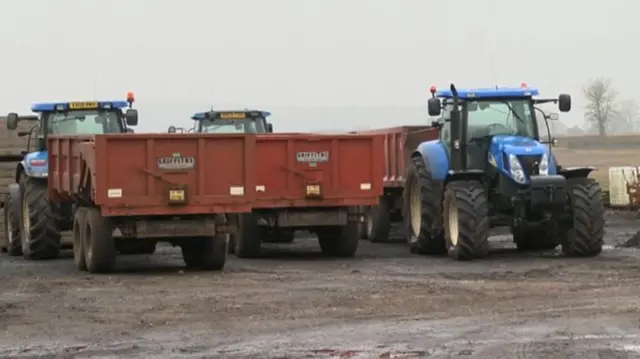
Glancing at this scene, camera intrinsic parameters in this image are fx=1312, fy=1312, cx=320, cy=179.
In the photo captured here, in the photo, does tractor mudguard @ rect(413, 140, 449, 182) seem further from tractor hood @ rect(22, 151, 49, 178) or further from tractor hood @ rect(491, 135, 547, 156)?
tractor hood @ rect(22, 151, 49, 178)

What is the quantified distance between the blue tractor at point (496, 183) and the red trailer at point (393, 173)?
2725mm

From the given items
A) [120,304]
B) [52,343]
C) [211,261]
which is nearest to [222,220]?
[211,261]

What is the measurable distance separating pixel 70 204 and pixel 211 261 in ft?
11.9

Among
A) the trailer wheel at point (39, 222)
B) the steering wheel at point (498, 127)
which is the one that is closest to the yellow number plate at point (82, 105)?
the trailer wheel at point (39, 222)

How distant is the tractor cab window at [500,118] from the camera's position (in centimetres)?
1984

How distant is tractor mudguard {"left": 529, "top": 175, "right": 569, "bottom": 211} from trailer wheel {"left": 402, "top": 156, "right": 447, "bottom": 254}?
214 cm

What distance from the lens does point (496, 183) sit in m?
19.4

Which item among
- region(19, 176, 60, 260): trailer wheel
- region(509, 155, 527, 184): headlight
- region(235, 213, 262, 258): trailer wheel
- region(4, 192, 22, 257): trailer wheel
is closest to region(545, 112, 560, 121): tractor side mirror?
region(509, 155, 527, 184): headlight

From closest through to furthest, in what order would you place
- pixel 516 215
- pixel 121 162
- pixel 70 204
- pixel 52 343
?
pixel 52 343 → pixel 121 162 → pixel 516 215 → pixel 70 204

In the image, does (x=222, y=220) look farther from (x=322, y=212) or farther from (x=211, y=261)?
(x=322, y=212)

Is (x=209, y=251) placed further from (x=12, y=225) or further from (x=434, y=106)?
(x=12, y=225)

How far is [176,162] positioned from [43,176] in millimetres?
4031

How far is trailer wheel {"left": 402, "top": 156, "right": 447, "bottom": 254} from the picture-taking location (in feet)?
66.4

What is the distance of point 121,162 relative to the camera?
17.1m
